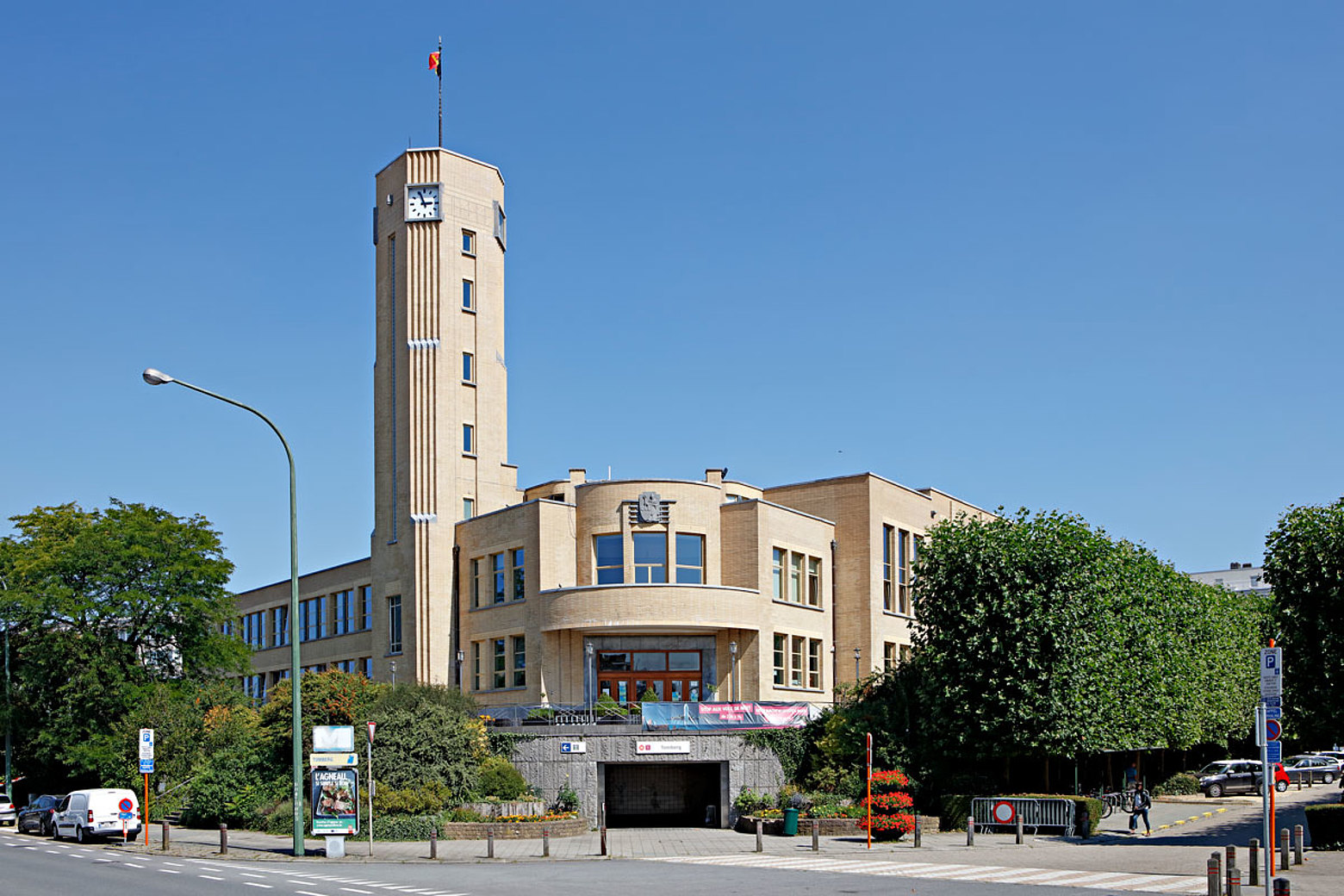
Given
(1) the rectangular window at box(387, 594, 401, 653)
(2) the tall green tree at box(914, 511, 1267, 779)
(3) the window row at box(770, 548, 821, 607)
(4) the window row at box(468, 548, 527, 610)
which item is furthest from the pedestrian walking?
(1) the rectangular window at box(387, 594, 401, 653)

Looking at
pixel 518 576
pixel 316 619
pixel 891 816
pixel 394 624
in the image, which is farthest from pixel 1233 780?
pixel 316 619

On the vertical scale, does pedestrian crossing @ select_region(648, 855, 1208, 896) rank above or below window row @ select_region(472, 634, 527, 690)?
below

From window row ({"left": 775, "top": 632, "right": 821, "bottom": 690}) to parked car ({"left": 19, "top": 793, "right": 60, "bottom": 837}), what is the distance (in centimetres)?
2677

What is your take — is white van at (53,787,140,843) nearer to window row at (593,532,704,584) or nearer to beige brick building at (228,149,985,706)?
beige brick building at (228,149,985,706)

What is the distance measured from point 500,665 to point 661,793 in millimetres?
10550

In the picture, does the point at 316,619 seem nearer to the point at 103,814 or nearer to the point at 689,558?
the point at 689,558

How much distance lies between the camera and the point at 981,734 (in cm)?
4097

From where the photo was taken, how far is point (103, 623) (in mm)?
53875

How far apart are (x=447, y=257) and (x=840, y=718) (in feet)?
90.8

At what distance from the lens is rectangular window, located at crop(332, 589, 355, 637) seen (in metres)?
65.2

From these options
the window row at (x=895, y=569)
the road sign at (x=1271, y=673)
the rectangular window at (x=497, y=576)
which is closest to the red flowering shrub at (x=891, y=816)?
the road sign at (x=1271, y=673)

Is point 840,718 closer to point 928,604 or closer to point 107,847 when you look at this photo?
point 928,604

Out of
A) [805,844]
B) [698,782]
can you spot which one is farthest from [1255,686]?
[805,844]

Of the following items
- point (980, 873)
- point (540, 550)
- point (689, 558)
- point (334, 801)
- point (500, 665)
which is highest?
point (540, 550)
